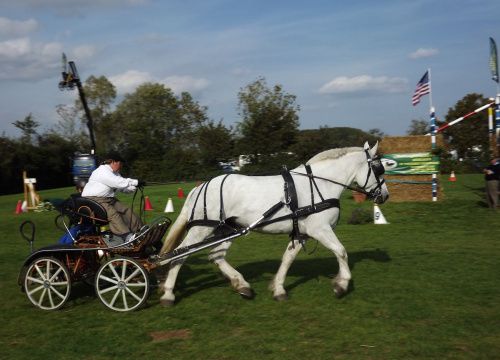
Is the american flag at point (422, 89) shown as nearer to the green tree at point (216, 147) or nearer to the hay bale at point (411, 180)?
the hay bale at point (411, 180)

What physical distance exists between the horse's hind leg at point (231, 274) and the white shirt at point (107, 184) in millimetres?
1486

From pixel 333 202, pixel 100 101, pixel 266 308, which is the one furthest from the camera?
pixel 100 101

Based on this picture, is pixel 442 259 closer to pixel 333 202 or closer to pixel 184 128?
→ pixel 333 202

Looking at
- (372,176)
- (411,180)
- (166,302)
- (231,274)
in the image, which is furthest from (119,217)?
(411,180)

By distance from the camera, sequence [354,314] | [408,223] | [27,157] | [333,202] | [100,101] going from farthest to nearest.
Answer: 1. [100,101]
2. [27,157]
3. [408,223]
4. [333,202]
5. [354,314]

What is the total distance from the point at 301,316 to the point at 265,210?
1.50 metres

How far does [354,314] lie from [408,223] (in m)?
8.63

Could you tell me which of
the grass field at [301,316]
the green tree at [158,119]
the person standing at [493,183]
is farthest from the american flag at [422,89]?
the green tree at [158,119]

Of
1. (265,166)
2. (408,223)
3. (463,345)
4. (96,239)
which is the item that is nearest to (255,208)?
(96,239)

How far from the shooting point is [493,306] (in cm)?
611

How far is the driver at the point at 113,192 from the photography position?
682 cm

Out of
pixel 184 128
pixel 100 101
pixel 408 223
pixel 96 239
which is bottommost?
pixel 408 223

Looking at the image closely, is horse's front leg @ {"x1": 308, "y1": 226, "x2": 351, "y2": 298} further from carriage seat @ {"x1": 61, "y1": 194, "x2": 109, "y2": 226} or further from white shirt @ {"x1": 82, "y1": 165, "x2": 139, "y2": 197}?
carriage seat @ {"x1": 61, "y1": 194, "x2": 109, "y2": 226}

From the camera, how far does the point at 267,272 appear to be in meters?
8.47
